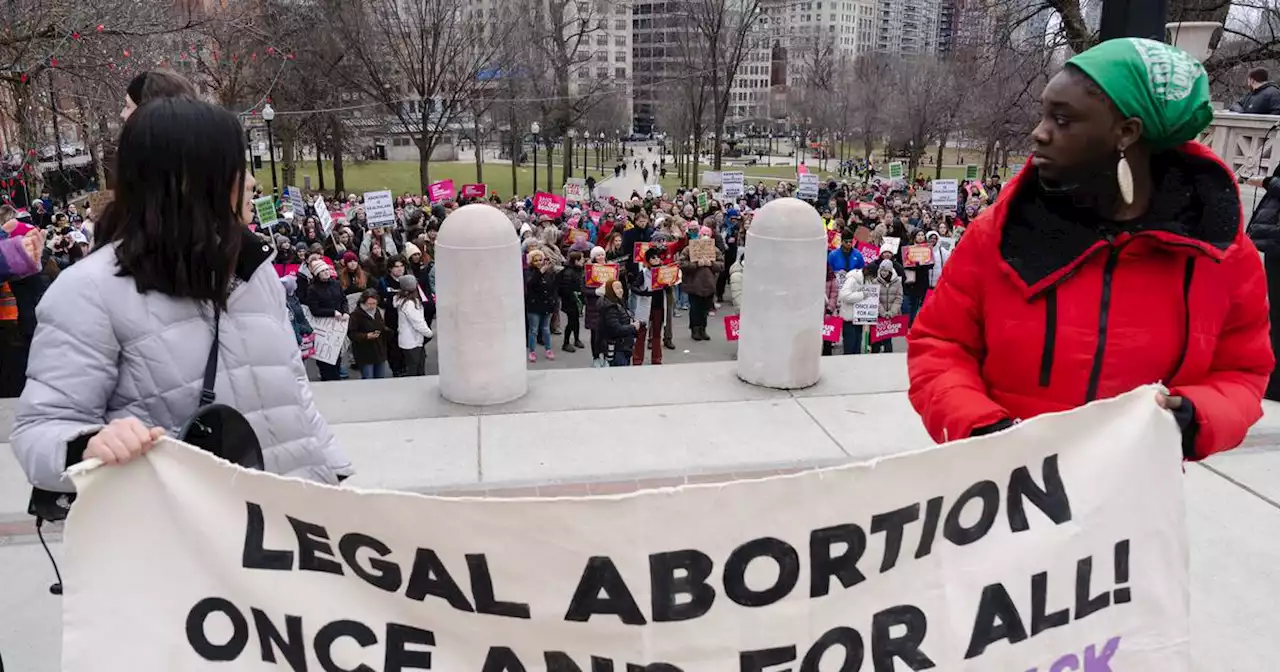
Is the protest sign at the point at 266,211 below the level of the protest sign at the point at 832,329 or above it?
above

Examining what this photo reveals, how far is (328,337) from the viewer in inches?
338

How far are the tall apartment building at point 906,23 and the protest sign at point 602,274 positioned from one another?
486 ft

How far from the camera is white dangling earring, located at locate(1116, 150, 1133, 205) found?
6.67 feet

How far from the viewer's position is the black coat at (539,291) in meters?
10.5

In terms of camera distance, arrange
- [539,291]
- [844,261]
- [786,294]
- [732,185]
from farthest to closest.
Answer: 1. [732,185]
2. [844,261]
3. [539,291]
4. [786,294]

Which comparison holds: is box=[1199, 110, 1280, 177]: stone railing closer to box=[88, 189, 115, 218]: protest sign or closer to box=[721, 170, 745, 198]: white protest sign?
box=[721, 170, 745, 198]: white protest sign

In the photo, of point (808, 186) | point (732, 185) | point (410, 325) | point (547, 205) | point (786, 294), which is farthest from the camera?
point (808, 186)

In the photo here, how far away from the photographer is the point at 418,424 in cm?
643

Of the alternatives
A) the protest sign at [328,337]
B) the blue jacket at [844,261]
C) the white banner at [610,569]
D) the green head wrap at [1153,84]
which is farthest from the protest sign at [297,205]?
the green head wrap at [1153,84]

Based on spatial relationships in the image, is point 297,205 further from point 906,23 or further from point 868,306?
point 906,23

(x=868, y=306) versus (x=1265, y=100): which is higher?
(x=1265, y=100)

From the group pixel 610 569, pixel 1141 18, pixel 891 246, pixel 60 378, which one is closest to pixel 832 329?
pixel 891 246

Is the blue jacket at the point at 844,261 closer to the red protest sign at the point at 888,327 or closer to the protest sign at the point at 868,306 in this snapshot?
the protest sign at the point at 868,306

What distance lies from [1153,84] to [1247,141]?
1180 centimetres
